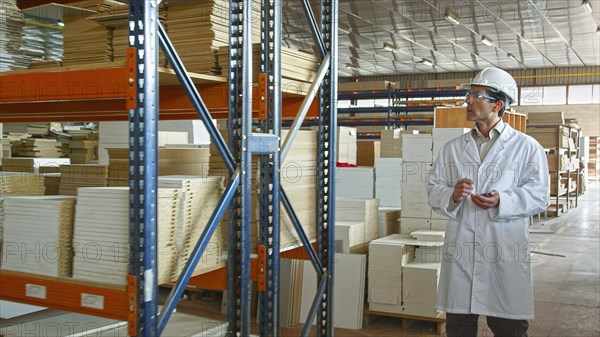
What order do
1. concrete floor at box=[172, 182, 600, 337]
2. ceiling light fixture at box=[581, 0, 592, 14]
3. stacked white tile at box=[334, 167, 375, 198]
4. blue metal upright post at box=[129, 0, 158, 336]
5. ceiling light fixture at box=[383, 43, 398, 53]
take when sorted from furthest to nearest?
ceiling light fixture at box=[383, 43, 398, 53]
ceiling light fixture at box=[581, 0, 592, 14]
stacked white tile at box=[334, 167, 375, 198]
concrete floor at box=[172, 182, 600, 337]
blue metal upright post at box=[129, 0, 158, 336]

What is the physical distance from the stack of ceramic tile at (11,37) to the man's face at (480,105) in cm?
318

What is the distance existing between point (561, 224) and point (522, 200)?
1219 cm

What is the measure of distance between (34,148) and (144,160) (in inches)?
364

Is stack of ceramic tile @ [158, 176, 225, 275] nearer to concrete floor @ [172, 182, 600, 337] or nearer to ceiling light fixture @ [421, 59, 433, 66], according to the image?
concrete floor @ [172, 182, 600, 337]

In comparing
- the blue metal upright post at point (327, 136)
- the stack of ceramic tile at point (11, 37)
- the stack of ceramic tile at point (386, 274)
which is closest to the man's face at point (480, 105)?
the blue metal upright post at point (327, 136)

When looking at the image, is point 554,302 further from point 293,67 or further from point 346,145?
point 293,67

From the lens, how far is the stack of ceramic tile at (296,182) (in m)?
3.35

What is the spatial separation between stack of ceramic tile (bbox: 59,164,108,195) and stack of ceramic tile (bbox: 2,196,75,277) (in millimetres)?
744

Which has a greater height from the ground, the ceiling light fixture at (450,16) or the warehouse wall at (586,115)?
the ceiling light fixture at (450,16)

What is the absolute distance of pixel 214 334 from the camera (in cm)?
346

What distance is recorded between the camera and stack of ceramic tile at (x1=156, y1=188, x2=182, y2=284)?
2.61m

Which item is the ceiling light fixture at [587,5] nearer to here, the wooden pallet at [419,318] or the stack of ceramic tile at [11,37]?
the wooden pallet at [419,318]

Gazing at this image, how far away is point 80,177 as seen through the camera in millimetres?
3617

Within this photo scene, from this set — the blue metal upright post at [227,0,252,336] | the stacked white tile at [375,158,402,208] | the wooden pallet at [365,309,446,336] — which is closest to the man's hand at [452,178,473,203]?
the blue metal upright post at [227,0,252,336]
